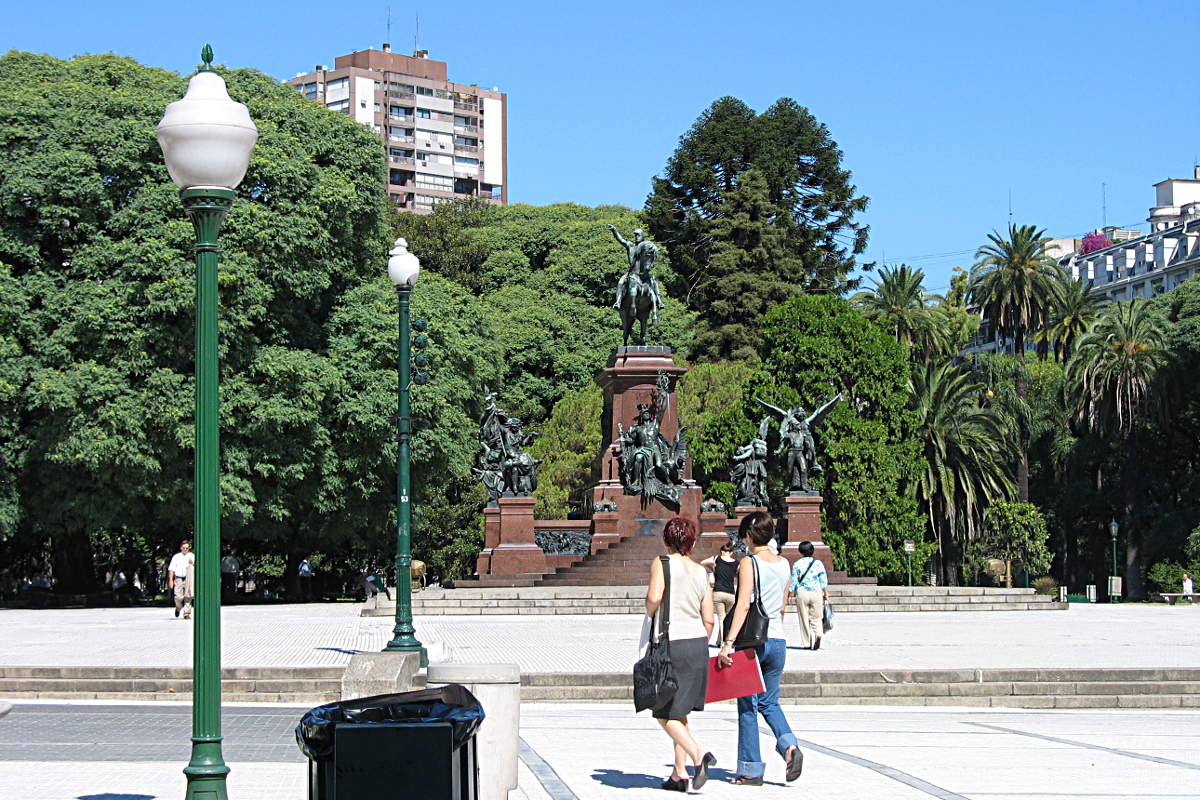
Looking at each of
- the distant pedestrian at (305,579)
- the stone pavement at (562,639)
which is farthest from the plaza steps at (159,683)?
the distant pedestrian at (305,579)

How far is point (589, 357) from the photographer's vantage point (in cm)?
6106

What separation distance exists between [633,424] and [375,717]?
105 feet

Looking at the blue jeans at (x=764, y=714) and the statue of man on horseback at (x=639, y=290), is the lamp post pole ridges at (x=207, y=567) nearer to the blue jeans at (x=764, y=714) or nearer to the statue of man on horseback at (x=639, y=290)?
the blue jeans at (x=764, y=714)

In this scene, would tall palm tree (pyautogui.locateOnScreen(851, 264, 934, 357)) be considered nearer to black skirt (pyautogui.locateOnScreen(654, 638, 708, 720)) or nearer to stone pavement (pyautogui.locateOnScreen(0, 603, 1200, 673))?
stone pavement (pyautogui.locateOnScreen(0, 603, 1200, 673))

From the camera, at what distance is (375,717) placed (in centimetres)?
629

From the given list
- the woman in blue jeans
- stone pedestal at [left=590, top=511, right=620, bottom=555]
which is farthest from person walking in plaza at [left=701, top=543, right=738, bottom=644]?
stone pedestal at [left=590, top=511, right=620, bottom=555]

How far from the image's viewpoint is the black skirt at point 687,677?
9.47 metres

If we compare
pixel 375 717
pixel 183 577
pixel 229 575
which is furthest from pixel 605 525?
pixel 375 717

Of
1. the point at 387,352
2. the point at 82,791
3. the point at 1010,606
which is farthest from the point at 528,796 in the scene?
the point at 387,352

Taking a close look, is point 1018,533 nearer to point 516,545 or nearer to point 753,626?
point 516,545

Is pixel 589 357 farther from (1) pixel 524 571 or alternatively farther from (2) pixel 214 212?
(2) pixel 214 212

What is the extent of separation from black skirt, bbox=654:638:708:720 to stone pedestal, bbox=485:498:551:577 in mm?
27527

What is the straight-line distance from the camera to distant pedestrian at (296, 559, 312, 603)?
45875 mm

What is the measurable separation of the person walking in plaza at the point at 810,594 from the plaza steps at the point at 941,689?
282 cm
